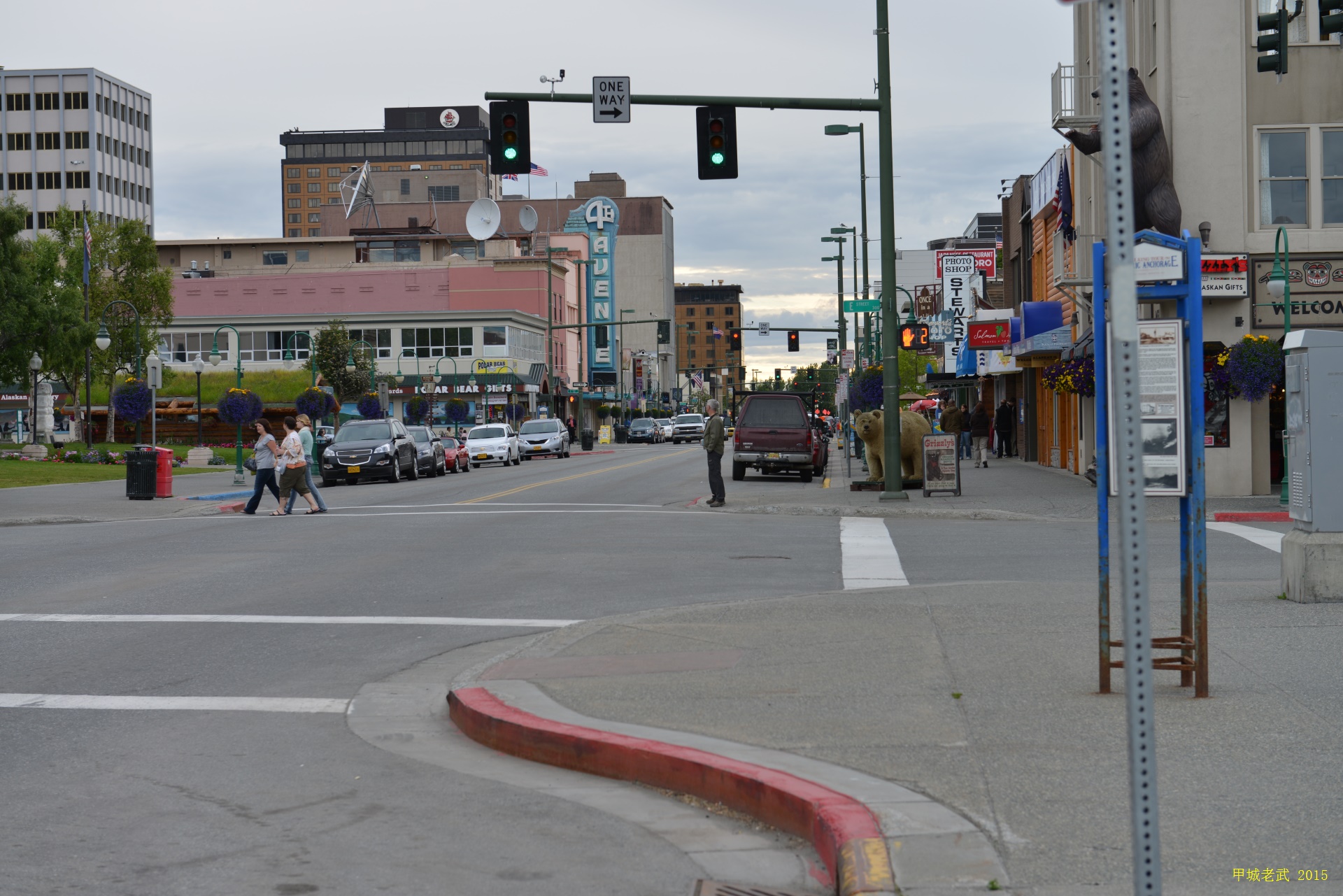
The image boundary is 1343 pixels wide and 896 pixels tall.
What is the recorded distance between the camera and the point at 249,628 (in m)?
11.3

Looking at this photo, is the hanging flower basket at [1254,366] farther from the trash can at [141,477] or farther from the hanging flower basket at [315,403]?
the hanging flower basket at [315,403]

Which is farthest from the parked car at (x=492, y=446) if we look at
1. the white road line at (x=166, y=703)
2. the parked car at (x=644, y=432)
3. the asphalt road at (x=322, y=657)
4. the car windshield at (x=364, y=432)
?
the white road line at (x=166, y=703)

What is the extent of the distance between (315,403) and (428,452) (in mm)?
12268

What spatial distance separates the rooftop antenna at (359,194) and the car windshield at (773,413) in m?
87.4

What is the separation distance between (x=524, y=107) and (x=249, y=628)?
11.6 metres

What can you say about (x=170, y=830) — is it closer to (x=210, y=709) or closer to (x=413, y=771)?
(x=413, y=771)

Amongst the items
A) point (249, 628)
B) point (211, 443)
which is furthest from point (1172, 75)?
point (211, 443)

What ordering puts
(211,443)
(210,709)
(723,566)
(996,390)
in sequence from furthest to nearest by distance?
(211,443)
(996,390)
(723,566)
(210,709)

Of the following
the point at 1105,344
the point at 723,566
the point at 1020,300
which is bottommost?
the point at 723,566

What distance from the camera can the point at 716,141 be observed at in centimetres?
2072

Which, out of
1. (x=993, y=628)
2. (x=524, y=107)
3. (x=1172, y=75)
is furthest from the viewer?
(x=1172, y=75)

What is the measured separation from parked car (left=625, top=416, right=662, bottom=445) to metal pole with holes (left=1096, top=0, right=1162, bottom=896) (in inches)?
3451

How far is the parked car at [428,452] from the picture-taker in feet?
130

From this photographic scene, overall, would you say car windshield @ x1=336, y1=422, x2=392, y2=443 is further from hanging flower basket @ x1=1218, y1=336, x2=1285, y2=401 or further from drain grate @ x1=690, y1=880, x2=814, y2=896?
drain grate @ x1=690, y1=880, x2=814, y2=896
